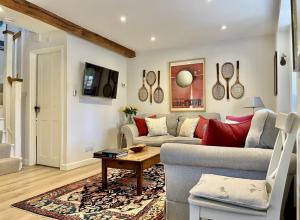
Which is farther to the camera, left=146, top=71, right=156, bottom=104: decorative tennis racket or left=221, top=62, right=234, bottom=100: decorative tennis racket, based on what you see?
left=146, top=71, right=156, bottom=104: decorative tennis racket

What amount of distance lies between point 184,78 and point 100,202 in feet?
11.5

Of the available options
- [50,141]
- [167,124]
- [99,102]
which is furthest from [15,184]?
[167,124]

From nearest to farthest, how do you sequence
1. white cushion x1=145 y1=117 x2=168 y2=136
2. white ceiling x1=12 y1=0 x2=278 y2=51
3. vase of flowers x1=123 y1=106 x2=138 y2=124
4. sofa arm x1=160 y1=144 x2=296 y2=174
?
1. sofa arm x1=160 y1=144 x2=296 y2=174
2. white ceiling x1=12 y1=0 x2=278 y2=51
3. white cushion x1=145 y1=117 x2=168 y2=136
4. vase of flowers x1=123 y1=106 x2=138 y2=124

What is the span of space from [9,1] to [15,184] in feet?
7.88

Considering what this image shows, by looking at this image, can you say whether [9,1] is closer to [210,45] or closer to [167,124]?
[167,124]

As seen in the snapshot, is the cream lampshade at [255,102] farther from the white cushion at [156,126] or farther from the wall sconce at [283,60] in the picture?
the white cushion at [156,126]

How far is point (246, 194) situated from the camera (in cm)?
125

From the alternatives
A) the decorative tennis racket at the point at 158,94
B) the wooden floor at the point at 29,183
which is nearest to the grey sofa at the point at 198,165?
the wooden floor at the point at 29,183

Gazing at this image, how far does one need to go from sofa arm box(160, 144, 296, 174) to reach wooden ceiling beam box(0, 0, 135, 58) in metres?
2.77

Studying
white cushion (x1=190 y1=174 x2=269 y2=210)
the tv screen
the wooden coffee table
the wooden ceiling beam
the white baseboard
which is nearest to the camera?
white cushion (x1=190 y1=174 x2=269 y2=210)

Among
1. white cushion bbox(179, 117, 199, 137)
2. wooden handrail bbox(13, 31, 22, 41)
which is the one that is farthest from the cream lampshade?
wooden handrail bbox(13, 31, 22, 41)

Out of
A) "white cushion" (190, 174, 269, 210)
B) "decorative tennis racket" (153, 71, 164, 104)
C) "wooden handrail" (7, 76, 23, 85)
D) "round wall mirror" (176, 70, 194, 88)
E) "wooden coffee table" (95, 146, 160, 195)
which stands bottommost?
"wooden coffee table" (95, 146, 160, 195)

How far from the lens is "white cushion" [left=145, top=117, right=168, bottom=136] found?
4.68 metres

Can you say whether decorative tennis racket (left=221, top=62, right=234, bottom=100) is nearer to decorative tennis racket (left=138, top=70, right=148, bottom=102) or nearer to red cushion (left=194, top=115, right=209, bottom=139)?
red cushion (left=194, top=115, right=209, bottom=139)
